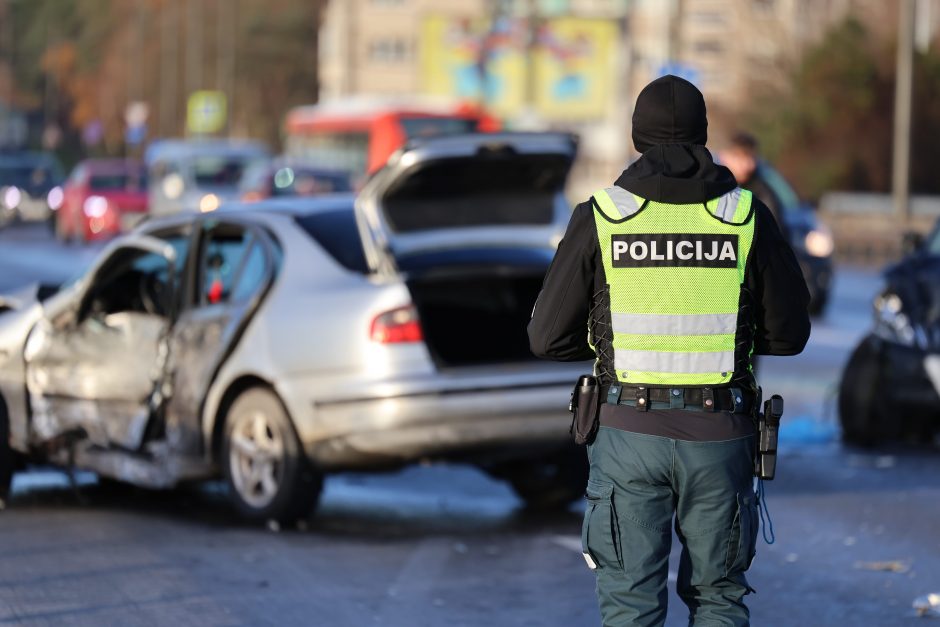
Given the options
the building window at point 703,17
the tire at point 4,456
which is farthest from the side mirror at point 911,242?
the building window at point 703,17

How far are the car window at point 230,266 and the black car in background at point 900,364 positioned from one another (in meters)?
3.99

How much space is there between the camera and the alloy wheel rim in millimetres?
8359

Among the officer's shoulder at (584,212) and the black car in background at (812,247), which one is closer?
the officer's shoulder at (584,212)

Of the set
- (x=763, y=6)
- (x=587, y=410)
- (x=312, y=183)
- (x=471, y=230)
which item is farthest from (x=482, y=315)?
(x=763, y=6)

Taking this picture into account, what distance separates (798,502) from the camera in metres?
9.41

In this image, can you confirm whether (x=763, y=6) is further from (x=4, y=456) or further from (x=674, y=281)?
(x=674, y=281)

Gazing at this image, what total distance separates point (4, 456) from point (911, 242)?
5.14 meters

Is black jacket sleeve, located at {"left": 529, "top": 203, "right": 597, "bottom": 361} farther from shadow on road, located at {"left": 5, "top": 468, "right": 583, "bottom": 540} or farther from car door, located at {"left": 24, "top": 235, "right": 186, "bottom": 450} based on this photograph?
car door, located at {"left": 24, "top": 235, "right": 186, "bottom": 450}

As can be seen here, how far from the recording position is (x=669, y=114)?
4.65 m

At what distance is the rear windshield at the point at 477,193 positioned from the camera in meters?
8.95

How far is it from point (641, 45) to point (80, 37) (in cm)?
4767

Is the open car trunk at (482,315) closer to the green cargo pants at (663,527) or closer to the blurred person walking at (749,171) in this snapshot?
the blurred person walking at (749,171)

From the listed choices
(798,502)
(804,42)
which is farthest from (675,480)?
(804,42)

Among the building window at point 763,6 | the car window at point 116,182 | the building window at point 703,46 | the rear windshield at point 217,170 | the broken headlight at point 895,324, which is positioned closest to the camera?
the broken headlight at point 895,324
